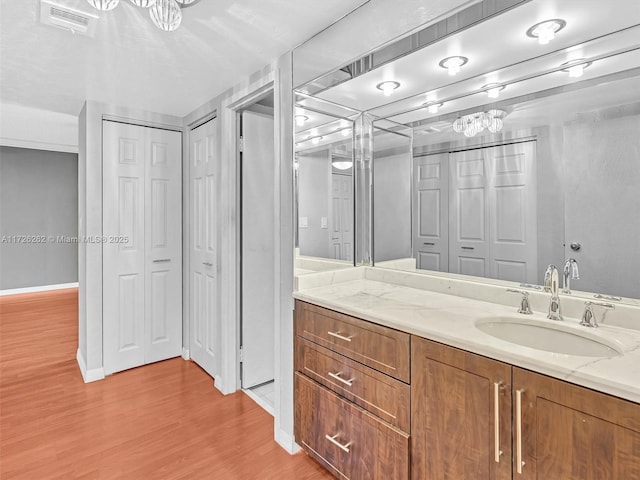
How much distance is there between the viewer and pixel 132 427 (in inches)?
91.7

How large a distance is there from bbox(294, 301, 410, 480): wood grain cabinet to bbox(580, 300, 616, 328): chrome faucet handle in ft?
2.07

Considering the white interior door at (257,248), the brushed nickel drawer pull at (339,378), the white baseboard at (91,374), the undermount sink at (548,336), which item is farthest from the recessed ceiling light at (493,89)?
the white baseboard at (91,374)

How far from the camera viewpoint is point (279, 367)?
2176 millimetres

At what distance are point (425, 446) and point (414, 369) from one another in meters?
0.27

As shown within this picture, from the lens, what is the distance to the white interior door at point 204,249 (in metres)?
2.95

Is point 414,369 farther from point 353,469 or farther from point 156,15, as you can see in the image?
point 156,15

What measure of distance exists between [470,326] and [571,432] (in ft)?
1.41

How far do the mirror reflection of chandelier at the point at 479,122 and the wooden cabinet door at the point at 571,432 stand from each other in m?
1.14

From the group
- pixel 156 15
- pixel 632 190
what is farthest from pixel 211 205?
pixel 632 190

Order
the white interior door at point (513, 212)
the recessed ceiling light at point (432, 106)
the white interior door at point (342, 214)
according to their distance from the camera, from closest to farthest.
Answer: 1. the white interior door at point (513, 212)
2. the recessed ceiling light at point (432, 106)
3. the white interior door at point (342, 214)

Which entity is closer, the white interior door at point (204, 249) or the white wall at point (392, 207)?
the white wall at point (392, 207)

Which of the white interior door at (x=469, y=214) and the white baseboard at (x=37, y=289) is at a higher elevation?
the white interior door at (x=469, y=214)

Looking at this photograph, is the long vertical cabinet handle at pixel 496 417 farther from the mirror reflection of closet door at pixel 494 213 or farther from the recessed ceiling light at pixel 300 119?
the recessed ceiling light at pixel 300 119

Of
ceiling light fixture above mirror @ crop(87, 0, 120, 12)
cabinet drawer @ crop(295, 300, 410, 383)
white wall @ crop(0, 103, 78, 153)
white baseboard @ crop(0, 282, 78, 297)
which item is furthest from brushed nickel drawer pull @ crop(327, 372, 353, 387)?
white baseboard @ crop(0, 282, 78, 297)
